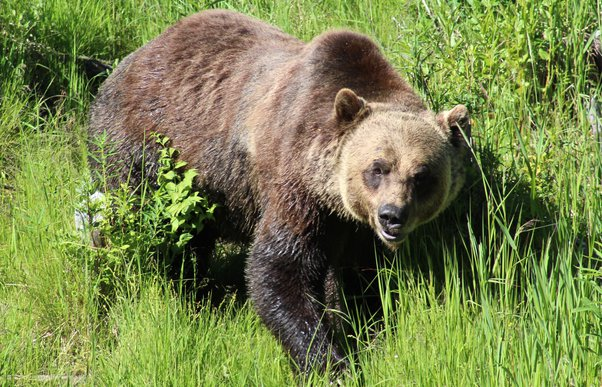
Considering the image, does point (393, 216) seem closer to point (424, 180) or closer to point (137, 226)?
point (424, 180)

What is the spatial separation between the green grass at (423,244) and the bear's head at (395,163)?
0.30 m

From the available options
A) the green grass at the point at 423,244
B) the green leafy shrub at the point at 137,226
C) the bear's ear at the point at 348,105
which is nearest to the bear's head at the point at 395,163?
the bear's ear at the point at 348,105

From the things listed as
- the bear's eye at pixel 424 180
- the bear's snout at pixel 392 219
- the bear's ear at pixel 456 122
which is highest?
the bear's ear at pixel 456 122

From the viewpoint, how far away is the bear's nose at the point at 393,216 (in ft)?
18.1

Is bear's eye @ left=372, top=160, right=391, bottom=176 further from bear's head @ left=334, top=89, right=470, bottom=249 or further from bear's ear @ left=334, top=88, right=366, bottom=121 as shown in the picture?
bear's ear @ left=334, top=88, right=366, bottom=121

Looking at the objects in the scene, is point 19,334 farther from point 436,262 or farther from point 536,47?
point 536,47

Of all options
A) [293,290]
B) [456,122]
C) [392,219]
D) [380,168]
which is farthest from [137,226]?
[456,122]

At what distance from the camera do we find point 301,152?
6.09 meters

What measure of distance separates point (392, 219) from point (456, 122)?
0.85m

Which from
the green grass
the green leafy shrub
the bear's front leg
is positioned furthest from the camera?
the green leafy shrub

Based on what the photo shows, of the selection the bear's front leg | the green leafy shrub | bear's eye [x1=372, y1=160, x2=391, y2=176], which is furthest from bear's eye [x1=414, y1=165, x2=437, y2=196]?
the green leafy shrub

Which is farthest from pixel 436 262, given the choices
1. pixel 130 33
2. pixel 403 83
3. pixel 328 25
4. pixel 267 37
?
pixel 130 33

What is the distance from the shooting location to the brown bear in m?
5.83

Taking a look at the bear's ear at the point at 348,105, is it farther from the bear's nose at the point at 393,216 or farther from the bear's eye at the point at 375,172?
the bear's nose at the point at 393,216
